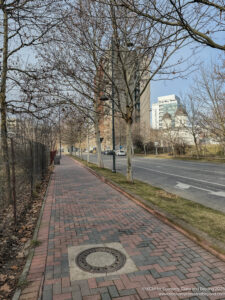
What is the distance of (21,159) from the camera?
6.50 meters

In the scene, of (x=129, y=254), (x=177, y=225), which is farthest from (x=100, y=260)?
(x=177, y=225)

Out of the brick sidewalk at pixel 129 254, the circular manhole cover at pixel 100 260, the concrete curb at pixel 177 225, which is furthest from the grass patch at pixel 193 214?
the circular manhole cover at pixel 100 260

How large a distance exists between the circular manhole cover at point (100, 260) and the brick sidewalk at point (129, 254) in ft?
0.67

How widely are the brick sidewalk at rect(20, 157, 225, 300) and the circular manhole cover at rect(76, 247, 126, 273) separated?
8.1 inches

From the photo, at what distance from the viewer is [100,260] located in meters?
3.62

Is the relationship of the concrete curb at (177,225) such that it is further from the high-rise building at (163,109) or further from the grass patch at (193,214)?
the high-rise building at (163,109)

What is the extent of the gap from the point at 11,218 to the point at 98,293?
3327mm

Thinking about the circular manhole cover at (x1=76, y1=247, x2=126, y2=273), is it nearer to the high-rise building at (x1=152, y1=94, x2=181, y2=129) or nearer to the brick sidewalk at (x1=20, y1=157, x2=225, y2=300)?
the brick sidewalk at (x1=20, y1=157, x2=225, y2=300)

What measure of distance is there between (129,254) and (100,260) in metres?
0.52

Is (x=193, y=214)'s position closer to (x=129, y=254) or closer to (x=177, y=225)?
(x=177, y=225)

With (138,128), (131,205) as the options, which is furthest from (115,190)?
(138,128)

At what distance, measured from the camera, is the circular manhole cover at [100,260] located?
3377mm

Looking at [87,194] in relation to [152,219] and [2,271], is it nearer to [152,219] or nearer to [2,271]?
[152,219]

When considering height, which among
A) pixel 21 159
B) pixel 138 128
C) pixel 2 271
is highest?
pixel 138 128
